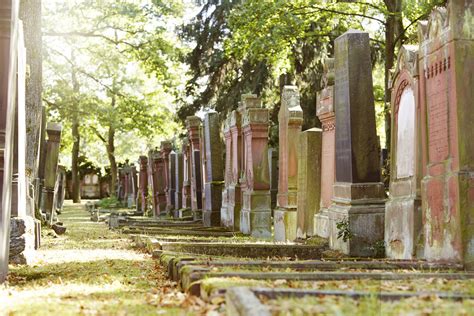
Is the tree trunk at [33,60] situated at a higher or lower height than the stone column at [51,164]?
higher

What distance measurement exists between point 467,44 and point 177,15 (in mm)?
18043

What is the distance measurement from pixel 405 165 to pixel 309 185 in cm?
374

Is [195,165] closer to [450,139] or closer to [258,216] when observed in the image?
[258,216]

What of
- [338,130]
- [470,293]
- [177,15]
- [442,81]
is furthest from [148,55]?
[470,293]

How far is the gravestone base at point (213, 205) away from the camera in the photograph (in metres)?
18.0

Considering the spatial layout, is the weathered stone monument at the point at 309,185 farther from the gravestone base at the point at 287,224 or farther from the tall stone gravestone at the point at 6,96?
the tall stone gravestone at the point at 6,96

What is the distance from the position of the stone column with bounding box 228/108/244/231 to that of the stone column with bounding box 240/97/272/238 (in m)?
0.81

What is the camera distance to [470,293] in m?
4.82

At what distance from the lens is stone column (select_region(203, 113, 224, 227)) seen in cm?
1783

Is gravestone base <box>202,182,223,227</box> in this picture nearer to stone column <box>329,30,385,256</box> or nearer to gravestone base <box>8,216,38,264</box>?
stone column <box>329,30,385,256</box>

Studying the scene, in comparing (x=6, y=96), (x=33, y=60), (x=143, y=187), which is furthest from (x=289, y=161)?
(x=143, y=187)

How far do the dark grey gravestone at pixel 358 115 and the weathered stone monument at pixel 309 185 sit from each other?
2150 mm

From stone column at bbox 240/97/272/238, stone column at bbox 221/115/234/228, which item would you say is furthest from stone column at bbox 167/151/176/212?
stone column at bbox 240/97/272/238

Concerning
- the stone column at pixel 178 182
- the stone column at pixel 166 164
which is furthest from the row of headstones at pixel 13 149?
the stone column at pixel 166 164
